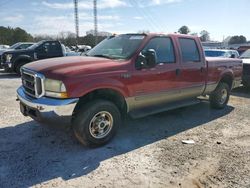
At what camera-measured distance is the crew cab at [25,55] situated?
13.6 meters

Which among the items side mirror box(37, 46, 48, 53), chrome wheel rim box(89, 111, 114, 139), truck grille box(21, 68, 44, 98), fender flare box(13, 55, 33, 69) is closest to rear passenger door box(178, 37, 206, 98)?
chrome wheel rim box(89, 111, 114, 139)

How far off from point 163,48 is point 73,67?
2.13 m

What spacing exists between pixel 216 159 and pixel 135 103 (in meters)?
1.69

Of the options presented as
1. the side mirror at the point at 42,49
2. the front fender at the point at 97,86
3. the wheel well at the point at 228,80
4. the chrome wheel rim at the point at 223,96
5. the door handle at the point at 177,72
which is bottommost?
the chrome wheel rim at the point at 223,96

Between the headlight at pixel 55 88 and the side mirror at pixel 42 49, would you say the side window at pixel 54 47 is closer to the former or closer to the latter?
the side mirror at pixel 42 49

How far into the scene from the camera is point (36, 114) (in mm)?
4355

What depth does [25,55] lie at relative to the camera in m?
13.6

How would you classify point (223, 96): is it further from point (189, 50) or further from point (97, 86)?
point (97, 86)

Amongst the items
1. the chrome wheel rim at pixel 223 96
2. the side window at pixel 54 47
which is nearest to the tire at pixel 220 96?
the chrome wheel rim at pixel 223 96

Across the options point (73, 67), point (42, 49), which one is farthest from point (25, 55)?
point (73, 67)

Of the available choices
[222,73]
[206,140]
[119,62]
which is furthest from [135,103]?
[222,73]

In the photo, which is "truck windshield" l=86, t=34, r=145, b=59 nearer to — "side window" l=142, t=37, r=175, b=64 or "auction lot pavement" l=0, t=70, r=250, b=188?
"side window" l=142, t=37, r=175, b=64

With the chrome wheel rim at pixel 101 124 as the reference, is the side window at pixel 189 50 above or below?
above

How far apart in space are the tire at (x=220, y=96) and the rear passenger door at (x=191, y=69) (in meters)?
0.83
